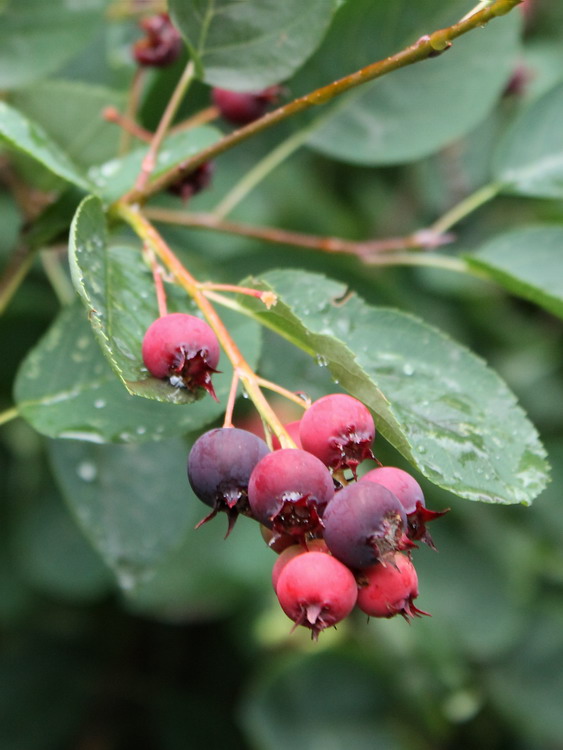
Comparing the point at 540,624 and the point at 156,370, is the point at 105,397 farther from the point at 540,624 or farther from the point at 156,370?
the point at 540,624

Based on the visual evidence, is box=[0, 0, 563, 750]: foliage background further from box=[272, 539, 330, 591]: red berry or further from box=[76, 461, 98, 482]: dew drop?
box=[272, 539, 330, 591]: red berry

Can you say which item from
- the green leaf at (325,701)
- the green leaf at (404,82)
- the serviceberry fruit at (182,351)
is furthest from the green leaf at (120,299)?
the green leaf at (325,701)

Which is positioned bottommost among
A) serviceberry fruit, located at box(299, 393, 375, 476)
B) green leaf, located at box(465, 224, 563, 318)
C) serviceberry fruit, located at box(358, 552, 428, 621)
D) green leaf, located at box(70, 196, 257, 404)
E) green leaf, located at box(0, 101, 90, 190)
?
serviceberry fruit, located at box(358, 552, 428, 621)

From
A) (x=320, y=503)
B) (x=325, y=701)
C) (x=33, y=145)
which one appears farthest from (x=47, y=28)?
(x=325, y=701)

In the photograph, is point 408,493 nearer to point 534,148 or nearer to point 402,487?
point 402,487

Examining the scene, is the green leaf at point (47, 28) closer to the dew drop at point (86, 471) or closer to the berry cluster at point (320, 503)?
the dew drop at point (86, 471)

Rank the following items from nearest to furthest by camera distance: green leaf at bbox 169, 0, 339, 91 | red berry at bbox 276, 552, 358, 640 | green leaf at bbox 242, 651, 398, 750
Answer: red berry at bbox 276, 552, 358, 640 < green leaf at bbox 169, 0, 339, 91 < green leaf at bbox 242, 651, 398, 750

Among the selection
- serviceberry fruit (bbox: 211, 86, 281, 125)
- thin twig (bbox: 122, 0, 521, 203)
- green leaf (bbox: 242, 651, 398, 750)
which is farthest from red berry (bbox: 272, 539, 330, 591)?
green leaf (bbox: 242, 651, 398, 750)
